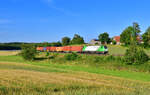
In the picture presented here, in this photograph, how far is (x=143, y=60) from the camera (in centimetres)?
3606

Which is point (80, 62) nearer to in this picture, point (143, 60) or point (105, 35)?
point (143, 60)

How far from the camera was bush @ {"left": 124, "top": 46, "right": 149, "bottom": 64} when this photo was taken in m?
36.2

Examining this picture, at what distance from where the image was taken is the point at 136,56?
36531 mm

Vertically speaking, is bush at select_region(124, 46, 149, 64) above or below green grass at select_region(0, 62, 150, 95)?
above

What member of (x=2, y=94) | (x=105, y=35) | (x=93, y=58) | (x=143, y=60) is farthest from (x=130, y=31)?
(x=2, y=94)

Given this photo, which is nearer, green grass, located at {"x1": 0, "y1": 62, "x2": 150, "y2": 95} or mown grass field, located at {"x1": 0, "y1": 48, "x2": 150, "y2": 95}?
green grass, located at {"x1": 0, "y1": 62, "x2": 150, "y2": 95}

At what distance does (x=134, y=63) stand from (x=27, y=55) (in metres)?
35.4

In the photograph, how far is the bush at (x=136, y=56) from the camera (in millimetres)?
36188

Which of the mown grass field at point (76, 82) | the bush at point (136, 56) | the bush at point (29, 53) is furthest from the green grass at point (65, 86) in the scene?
the bush at point (29, 53)

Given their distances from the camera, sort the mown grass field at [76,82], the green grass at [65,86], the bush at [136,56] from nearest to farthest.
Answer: the green grass at [65,86] → the mown grass field at [76,82] → the bush at [136,56]

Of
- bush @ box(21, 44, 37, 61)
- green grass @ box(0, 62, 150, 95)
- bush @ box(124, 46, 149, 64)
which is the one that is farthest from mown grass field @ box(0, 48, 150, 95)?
bush @ box(21, 44, 37, 61)

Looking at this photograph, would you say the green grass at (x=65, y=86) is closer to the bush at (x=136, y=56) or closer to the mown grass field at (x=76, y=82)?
the mown grass field at (x=76, y=82)

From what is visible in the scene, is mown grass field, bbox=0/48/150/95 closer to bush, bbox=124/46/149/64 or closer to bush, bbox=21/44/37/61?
bush, bbox=124/46/149/64

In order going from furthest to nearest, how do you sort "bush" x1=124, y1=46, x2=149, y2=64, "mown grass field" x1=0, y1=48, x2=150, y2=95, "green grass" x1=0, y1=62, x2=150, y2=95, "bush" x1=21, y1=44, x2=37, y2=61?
"bush" x1=21, y1=44, x2=37, y2=61 < "bush" x1=124, y1=46, x2=149, y2=64 < "mown grass field" x1=0, y1=48, x2=150, y2=95 < "green grass" x1=0, y1=62, x2=150, y2=95
